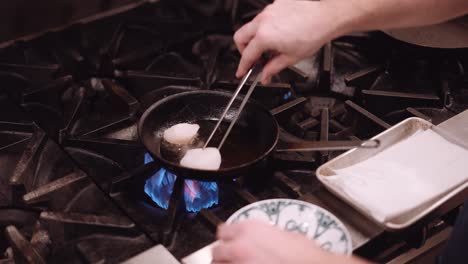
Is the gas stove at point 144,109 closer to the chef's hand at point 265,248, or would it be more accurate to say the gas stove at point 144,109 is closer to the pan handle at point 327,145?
the pan handle at point 327,145

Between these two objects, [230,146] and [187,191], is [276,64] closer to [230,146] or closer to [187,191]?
[230,146]

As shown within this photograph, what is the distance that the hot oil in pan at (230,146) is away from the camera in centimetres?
117

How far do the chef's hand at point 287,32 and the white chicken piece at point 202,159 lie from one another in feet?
0.60

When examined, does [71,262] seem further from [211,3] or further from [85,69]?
[211,3]

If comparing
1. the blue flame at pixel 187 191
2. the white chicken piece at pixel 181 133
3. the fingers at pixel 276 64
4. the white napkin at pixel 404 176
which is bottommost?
the blue flame at pixel 187 191

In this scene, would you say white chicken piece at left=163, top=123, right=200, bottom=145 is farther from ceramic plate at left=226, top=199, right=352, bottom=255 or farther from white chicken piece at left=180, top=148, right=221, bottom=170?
ceramic plate at left=226, top=199, right=352, bottom=255

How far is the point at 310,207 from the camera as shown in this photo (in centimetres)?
101

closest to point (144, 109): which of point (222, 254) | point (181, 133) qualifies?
point (181, 133)

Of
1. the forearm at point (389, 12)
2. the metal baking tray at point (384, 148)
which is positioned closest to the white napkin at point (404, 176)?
the metal baking tray at point (384, 148)

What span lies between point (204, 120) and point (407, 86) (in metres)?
0.54

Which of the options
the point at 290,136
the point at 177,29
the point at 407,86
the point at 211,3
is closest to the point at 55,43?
the point at 177,29

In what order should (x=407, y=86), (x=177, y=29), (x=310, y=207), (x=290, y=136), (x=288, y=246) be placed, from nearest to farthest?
(x=288, y=246)
(x=310, y=207)
(x=290, y=136)
(x=407, y=86)
(x=177, y=29)

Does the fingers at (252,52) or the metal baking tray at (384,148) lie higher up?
the fingers at (252,52)

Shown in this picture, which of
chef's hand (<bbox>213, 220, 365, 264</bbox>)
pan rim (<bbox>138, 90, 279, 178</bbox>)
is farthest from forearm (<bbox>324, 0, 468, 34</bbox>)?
chef's hand (<bbox>213, 220, 365, 264</bbox>)
